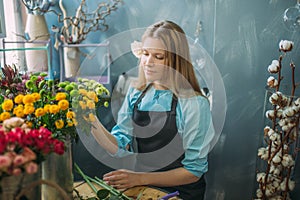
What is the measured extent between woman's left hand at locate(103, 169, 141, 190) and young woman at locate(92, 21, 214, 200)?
152mm

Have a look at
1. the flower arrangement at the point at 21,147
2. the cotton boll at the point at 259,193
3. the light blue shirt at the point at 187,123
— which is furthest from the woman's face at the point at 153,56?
the flower arrangement at the point at 21,147

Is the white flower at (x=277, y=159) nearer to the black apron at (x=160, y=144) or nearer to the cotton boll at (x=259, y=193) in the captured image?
the cotton boll at (x=259, y=193)

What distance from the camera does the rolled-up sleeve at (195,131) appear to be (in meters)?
1.29

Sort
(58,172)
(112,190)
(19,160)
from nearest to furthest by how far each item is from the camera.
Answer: (19,160) < (58,172) < (112,190)

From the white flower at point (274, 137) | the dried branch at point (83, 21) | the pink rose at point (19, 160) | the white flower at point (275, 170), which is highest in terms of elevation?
the dried branch at point (83, 21)

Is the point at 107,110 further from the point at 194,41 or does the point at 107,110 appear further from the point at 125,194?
the point at 125,194

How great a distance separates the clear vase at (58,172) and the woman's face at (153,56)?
2.03 ft

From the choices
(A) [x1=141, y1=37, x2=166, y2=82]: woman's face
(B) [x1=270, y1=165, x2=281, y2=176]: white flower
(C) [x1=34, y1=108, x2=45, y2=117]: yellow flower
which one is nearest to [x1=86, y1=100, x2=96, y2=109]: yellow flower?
(C) [x1=34, y1=108, x2=45, y2=117]: yellow flower

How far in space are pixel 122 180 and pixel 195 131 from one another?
39 cm

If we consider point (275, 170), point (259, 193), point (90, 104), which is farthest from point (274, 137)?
point (90, 104)

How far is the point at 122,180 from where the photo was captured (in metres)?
1.09

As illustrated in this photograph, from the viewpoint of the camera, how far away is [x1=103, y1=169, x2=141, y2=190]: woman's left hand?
1071 millimetres

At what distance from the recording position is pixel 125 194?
103 cm

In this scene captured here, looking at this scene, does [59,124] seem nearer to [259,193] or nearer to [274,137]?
[274,137]
